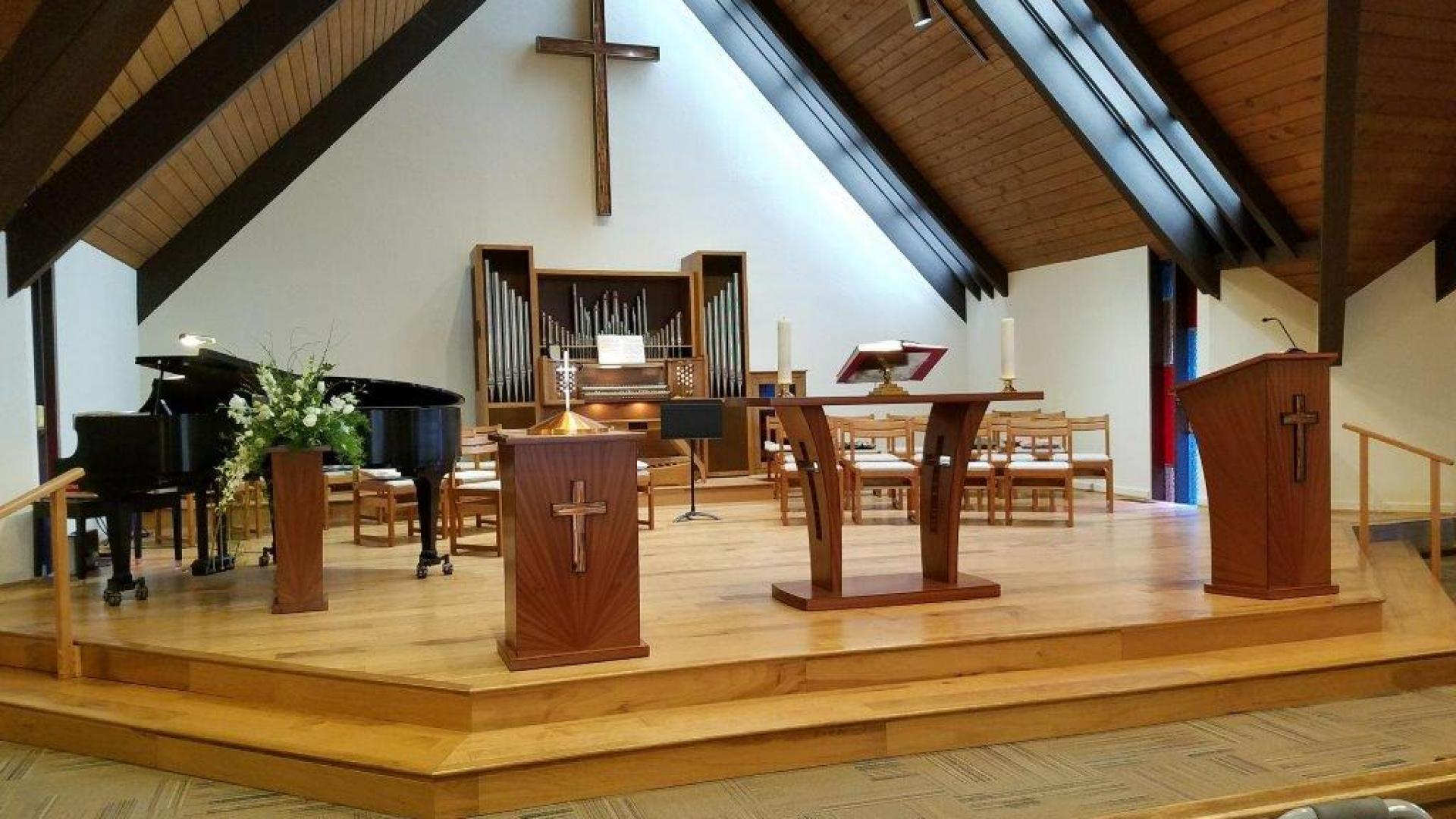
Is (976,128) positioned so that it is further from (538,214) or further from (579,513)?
(579,513)

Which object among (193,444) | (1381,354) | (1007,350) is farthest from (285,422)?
(1381,354)

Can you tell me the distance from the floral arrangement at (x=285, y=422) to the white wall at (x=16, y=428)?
160 centimetres

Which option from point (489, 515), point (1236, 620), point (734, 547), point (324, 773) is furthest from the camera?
point (489, 515)

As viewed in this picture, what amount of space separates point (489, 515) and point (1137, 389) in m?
4.98

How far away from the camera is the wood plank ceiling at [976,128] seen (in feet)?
24.1

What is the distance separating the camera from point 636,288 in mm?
9133

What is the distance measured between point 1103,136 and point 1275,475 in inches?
134

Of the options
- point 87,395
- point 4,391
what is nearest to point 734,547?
point 4,391

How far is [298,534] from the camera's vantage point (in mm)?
4258

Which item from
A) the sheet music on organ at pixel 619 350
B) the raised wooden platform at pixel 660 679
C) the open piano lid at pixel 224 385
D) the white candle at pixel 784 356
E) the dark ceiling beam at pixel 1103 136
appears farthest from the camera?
the sheet music on organ at pixel 619 350

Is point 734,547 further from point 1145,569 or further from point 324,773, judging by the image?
point 324,773

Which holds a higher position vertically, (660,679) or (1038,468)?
(1038,468)

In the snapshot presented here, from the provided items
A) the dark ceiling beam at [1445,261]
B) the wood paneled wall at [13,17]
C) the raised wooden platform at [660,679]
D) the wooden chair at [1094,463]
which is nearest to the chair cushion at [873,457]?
the wooden chair at [1094,463]

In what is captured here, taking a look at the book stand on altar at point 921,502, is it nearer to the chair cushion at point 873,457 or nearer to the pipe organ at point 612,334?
the chair cushion at point 873,457
